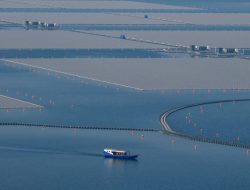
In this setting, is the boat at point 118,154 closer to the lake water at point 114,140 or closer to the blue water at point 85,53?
the lake water at point 114,140

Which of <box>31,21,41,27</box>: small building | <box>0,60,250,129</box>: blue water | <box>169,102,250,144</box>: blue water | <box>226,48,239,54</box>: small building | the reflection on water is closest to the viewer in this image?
the reflection on water

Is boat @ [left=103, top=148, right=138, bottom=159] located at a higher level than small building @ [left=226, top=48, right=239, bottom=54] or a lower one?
lower

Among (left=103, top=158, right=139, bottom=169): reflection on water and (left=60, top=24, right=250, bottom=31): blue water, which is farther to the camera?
(left=60, top=24, right=250, bottom=31): blue water

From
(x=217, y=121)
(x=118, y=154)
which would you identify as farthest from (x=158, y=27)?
(x=118, y=154)

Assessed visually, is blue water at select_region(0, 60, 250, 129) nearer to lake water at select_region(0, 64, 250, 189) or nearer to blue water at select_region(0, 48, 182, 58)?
lake water at select_region(0, 64, 250, 189)

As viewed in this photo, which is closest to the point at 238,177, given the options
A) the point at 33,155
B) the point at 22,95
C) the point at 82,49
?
the point at 33,155

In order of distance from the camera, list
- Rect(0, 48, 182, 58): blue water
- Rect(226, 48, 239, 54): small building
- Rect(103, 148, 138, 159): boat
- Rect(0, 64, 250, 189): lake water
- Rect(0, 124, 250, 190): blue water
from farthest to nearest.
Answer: Rect(226, 48, 239, 54): small building → Rect(0, 48, 182, 58): blue water → Rect(103, 148, 138, 159): boat → Rect(0, 64, 250, 189): lake water → Rect(0, 124, 250, 190): blue water

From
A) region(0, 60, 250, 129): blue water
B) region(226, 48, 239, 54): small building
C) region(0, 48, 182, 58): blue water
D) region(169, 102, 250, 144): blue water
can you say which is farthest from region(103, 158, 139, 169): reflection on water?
region(226, 48, 239, 54): small building

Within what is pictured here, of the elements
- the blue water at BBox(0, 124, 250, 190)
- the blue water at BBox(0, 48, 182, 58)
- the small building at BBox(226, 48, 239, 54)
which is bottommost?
the blue water at BBox(0, 124, 250, 190)

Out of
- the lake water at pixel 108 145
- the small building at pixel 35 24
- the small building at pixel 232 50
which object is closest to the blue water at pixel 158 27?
the small building at pixel 35 24

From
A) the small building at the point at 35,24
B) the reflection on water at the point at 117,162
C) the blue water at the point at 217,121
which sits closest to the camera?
the reflection on water at the point at 117,162

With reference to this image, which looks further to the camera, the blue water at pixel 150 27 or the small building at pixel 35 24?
the blue water at pixel 150 27
